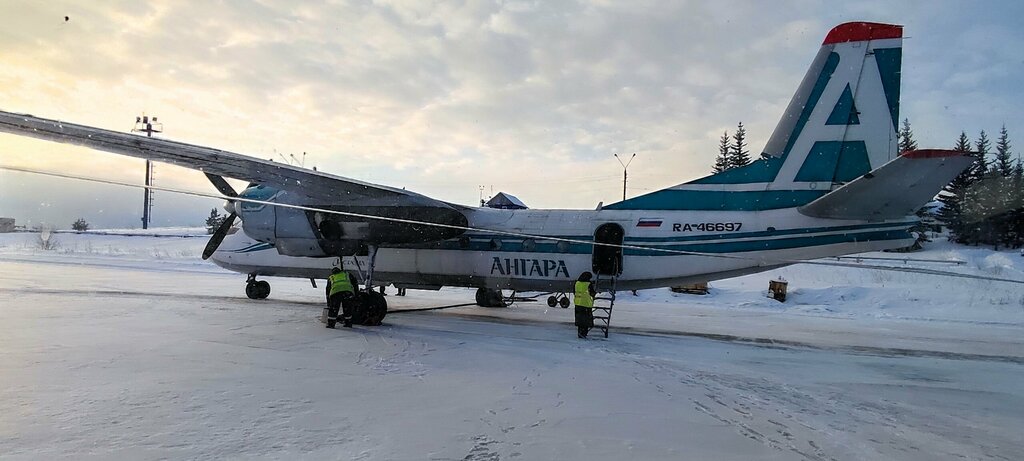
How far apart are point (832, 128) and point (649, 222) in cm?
380

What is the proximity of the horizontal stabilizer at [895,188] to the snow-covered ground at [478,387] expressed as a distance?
2480 millimetres

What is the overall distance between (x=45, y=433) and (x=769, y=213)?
10.9 meters

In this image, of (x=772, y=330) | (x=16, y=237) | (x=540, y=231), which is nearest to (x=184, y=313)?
(x=540, y=231)

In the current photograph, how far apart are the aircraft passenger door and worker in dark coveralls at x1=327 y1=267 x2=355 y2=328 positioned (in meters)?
5.01

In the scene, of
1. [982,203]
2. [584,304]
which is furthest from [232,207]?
[982,203]

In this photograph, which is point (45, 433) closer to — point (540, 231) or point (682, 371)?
point (682, 371)

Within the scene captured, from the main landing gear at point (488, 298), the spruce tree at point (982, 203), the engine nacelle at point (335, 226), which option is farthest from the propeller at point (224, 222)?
the spruce tree at point (982, 203)

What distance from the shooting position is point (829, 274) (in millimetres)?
30734

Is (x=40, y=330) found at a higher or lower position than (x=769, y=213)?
lower

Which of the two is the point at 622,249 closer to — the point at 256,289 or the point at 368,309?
the point at 368,309

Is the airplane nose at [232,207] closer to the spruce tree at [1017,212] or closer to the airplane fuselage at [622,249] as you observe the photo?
the airplane fuselage at [622,249]

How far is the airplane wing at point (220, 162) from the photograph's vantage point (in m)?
8.44

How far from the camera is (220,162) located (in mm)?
10562

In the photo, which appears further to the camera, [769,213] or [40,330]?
[769,213]
